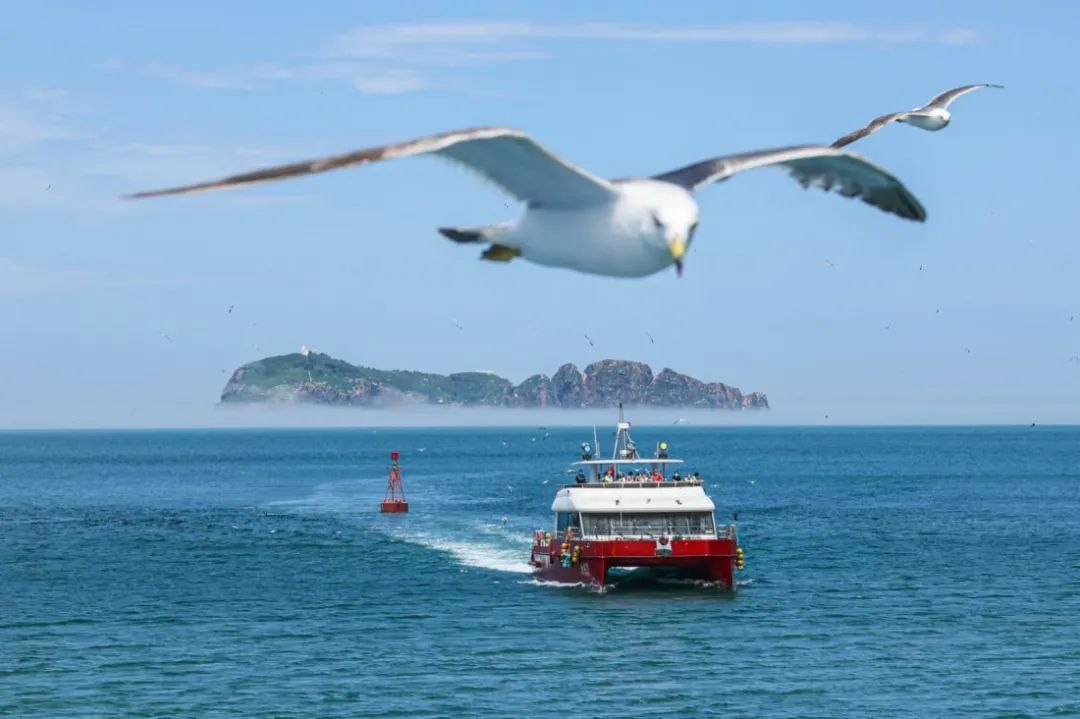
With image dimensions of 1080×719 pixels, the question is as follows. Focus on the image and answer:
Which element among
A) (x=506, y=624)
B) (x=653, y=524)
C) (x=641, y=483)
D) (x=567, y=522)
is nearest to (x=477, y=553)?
(x=567, y=522)

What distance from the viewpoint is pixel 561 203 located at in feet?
24.7

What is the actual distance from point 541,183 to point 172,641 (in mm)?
46899

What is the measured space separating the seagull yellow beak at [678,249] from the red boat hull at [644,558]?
163 ft

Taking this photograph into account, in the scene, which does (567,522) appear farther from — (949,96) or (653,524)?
(949,96)

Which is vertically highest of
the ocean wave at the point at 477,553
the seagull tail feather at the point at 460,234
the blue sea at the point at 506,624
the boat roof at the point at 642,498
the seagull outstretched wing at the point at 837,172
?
the seagull outstretched wing at the point at 837,172

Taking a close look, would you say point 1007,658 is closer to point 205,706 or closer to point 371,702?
point 371,702

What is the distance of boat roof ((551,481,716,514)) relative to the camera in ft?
185

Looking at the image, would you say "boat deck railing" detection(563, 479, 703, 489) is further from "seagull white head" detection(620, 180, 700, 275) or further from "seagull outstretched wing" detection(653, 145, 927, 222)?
"seagull white head" detection(620, 180, 700, 275)

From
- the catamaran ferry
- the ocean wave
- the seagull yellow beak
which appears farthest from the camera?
the ocean wave

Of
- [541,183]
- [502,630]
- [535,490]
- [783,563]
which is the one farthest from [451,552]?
[541,183]

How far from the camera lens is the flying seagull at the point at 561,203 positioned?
267 inches

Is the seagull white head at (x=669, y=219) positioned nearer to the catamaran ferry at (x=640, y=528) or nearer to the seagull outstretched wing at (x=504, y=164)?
the seagull outstretched wing at (x=504, y=164)

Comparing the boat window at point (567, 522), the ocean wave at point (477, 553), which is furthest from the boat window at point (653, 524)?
the ocean wave at point (477, 553)

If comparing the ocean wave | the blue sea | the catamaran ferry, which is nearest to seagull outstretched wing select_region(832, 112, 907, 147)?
the blue sea
